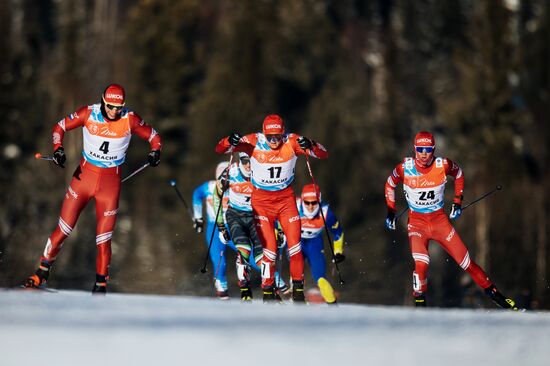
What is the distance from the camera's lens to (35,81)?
66.6 m

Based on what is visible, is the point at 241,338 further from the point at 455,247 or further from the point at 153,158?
the point at 455,247

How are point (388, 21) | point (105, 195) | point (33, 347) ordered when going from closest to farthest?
point (33, 347)
point (105, 195)
point (388, 21)

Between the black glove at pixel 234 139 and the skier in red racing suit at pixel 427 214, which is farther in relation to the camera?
the skier in red racing suit at pixel 427 214

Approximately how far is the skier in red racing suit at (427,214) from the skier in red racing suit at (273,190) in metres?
1.18

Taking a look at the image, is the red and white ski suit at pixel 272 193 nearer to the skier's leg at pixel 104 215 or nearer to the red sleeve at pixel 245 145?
the red sleeve at pixel 245 145

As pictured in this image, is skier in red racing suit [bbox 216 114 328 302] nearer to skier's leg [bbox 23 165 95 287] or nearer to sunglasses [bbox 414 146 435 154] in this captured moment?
sunglasses [bbox 414 146 435 154]

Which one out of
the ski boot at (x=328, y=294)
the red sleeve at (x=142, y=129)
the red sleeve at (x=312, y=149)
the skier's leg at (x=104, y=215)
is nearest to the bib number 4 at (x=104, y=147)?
the skier's leg at (x=104, y=215)

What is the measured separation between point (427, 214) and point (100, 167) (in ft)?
12.4

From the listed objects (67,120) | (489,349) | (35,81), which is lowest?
(489,349)

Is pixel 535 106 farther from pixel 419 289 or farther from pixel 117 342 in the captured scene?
pixel 117 342

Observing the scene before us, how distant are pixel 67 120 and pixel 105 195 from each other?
932 mm

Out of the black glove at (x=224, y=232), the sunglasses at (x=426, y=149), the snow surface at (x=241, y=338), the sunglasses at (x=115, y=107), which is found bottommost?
the snow surface at (x=241, y=338)

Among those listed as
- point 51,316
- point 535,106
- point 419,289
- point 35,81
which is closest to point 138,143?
point 35,81

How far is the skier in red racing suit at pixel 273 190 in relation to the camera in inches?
473
